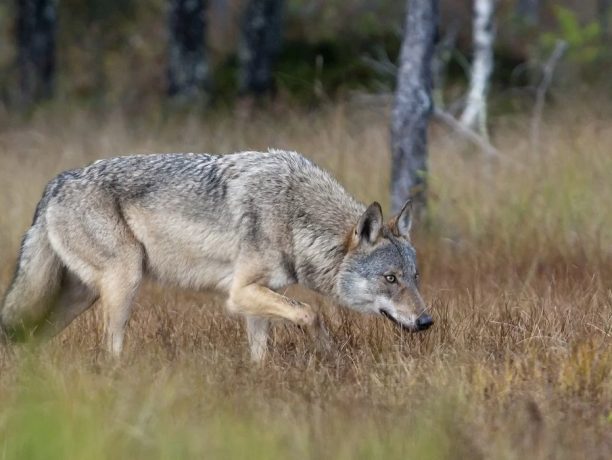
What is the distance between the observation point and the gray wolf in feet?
20.3

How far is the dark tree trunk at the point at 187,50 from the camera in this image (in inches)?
660

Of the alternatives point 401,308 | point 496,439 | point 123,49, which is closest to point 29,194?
point 401,308

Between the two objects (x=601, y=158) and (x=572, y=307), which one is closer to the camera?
(x=572, y=307)

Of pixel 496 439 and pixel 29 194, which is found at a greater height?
pixel 496 439

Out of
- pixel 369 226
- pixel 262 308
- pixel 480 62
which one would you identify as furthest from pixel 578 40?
pixel 262 308

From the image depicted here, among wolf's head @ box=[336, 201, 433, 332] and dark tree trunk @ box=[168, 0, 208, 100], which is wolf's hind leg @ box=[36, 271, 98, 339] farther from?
dark tree trunk @ box=[168, 0, 208, 100]

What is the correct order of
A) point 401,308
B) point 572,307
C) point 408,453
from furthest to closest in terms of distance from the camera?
point 572,307 → point 401,308 → point 408,453

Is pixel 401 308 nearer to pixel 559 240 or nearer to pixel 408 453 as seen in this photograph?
pixel 408 453

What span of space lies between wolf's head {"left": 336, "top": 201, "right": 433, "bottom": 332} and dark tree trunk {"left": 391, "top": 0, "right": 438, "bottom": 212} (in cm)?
278

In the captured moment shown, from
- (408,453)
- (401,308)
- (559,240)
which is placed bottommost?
(559,240)

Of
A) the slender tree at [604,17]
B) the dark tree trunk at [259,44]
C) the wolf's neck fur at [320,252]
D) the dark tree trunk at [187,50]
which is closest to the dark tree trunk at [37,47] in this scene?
the dark tree trunk at [187,50]

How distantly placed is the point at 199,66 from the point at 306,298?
9702 mm

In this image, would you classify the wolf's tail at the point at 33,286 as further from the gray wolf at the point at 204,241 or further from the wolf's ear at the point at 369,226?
the wolf's ear at the point at 369,226

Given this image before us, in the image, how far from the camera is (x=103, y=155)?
12.1 m
